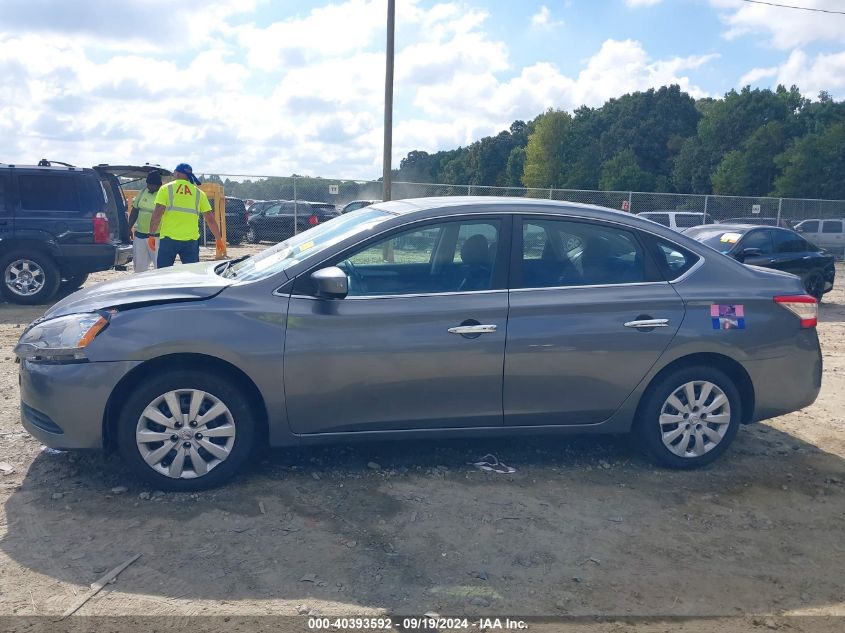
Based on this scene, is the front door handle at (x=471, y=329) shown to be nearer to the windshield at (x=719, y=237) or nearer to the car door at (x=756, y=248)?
the windshield at (x=719, y=237)

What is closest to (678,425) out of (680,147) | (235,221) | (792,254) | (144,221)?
(144,221)

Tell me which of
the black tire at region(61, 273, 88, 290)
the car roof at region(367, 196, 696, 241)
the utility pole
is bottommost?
the black tire at region(61, 273, 88, 290)

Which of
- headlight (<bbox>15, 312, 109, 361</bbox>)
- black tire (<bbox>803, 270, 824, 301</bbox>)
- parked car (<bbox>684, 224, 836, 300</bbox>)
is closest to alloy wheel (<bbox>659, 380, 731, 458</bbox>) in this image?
headlight (<bbox>15, 312, 109, 361</bbox>)

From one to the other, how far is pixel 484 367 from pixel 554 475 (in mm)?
877

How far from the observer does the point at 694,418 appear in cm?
487

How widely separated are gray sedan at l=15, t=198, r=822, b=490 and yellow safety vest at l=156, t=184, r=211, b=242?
161 inches

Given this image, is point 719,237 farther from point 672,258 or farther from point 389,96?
Answer: point 672,258

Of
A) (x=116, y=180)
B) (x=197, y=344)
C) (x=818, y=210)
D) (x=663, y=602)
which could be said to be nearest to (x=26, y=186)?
(x=116, y=180)

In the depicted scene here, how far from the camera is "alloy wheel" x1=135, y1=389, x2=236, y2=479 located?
13.6 feet

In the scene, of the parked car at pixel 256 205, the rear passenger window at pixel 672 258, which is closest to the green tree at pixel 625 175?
the parked car at pixel 256 205

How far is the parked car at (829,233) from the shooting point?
26953 mm

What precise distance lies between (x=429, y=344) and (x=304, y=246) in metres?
1.04

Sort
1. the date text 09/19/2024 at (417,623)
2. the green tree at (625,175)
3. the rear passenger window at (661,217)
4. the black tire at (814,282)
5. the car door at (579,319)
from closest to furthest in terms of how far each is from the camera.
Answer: the date text 09/19/2024 at (417,623) < the car door at (579,319) < the black tire at (814,282) < the rear passenger window at (661,217) < the green tree at (625,175)

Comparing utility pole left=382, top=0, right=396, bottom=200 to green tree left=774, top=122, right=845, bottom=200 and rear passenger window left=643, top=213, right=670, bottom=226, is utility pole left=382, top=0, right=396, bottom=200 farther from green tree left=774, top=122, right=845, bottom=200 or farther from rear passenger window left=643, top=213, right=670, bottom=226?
green tree left=774, top=122, right=845, bottom=200
